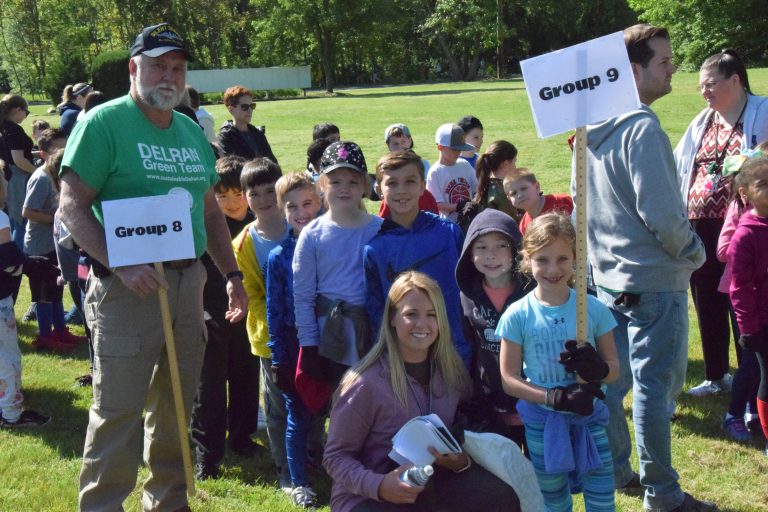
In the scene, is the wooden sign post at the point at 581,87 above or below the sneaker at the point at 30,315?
above

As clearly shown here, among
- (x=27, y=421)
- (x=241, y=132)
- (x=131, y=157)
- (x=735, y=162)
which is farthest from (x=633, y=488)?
(x=241, y=132)

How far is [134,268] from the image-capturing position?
364cm

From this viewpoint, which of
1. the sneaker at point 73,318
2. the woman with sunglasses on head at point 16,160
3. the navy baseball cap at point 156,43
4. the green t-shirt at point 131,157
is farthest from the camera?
the woman with sunglasses on head at point 16,160

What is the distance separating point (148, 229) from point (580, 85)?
1961 millimetres

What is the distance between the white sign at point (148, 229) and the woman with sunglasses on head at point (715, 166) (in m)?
3.49

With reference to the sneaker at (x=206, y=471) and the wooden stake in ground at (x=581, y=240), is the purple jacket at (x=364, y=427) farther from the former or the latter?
the sneaker at (x=206, y=471)

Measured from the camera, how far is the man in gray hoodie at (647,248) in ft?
12.6

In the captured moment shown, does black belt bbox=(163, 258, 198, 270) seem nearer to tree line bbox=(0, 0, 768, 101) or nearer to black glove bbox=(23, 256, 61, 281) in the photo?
black glove bbox=(23, 256, 61, 281)

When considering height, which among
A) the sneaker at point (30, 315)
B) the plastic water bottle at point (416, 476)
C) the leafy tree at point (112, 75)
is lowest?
the sneaker at point (30, 315)

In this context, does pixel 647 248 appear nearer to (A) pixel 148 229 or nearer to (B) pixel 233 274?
(B) pixel 233 274

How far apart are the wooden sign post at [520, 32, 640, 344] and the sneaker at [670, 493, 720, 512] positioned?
162cm

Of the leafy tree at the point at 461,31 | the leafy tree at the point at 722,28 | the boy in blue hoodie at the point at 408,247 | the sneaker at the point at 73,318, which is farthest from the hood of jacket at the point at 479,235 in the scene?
the leafy tree at the point at 461,31

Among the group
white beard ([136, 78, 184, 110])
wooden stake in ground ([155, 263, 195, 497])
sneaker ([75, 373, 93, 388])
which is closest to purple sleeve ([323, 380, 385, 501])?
wooden stake in ground ([155, 263, 195, 497])

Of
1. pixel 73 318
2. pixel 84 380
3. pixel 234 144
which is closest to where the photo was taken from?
pixel 84 380
